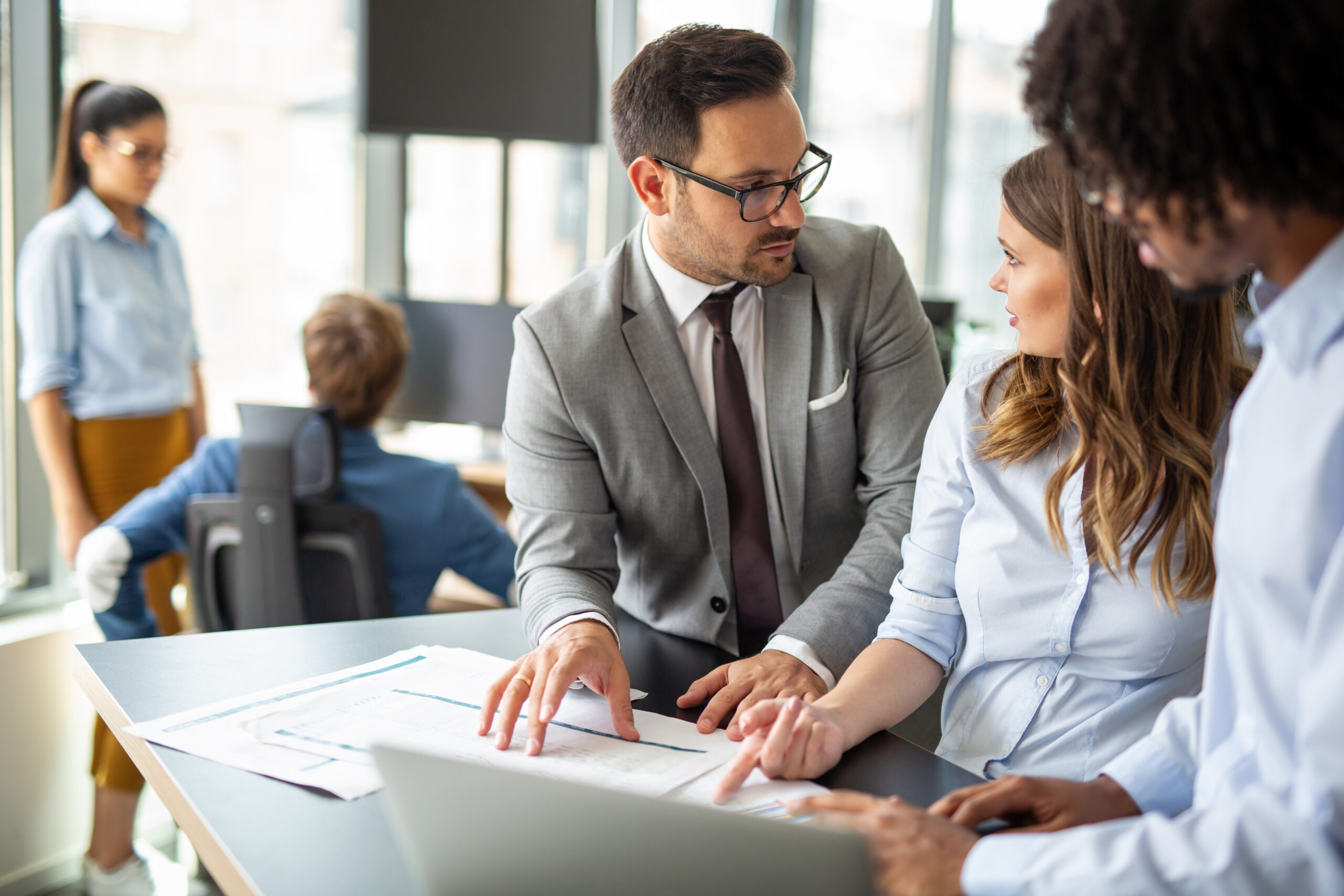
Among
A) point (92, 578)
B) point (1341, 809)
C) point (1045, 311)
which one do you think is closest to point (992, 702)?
point (1045, 311)

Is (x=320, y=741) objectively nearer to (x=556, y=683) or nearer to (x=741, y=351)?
(x=556, y=683)

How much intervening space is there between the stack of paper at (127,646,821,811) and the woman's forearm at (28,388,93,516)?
5.63 feet

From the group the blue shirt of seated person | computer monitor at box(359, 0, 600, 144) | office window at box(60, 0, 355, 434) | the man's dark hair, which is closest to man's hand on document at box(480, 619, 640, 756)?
the man's dark hair

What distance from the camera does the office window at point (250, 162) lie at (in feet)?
10.4

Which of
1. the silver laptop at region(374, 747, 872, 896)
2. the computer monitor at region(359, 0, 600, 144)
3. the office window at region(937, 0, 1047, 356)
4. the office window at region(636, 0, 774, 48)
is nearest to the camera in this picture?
the silver laptop at region(374, 747, 872, 896)

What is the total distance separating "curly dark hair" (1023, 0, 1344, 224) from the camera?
728 mm

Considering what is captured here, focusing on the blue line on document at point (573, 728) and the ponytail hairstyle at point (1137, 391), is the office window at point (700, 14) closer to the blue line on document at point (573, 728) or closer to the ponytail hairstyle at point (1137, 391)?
the ponytail hairstyle at point (1137, 391)

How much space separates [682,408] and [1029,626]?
0.61 meters

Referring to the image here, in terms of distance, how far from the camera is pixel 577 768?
1.08m

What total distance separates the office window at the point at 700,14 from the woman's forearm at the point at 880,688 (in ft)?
9.86

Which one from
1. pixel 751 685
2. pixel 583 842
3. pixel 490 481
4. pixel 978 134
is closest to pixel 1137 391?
pixel 751 685

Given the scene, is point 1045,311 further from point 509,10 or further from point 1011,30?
point 1011,30

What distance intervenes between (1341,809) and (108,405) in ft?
9.07

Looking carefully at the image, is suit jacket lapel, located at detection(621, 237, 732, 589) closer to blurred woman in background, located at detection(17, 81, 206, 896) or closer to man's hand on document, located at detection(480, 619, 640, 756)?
man's hand on document, located at detection(480, 619, 640, 756)
